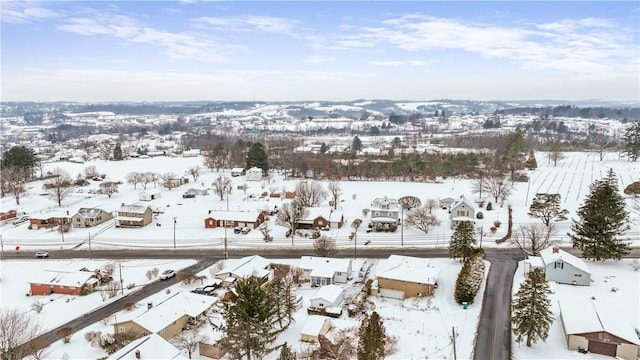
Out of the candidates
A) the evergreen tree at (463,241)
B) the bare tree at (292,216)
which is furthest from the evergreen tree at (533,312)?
the bare tree at (292,216)

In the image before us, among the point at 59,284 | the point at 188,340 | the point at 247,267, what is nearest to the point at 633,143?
the point at 247,267

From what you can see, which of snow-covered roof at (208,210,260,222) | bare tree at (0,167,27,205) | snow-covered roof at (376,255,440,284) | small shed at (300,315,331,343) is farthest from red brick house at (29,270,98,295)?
bare tree at (0,167,27,205)

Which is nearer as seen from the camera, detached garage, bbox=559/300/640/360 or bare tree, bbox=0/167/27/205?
detached garage, bbox=559/300/640/360

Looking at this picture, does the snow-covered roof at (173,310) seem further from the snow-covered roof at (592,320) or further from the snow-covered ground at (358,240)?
the snow-covered roof at (592,320)

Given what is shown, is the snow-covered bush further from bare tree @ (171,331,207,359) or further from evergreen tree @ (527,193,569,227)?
evergreen tree @ (527,193,569,227)

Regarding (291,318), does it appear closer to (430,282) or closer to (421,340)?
(421,340)

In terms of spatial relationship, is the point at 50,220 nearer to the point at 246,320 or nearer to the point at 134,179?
the point at 134,179

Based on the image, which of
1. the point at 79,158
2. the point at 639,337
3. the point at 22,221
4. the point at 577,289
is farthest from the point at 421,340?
the point at 79,158
